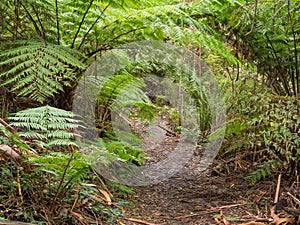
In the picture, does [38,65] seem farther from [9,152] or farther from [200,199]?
[200,199]

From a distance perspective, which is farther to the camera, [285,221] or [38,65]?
[38,65]

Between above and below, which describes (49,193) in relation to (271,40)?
below

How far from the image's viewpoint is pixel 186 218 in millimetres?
1517

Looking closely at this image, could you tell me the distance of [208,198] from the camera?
1.77 meters

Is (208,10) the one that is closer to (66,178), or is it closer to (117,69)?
(117,69)

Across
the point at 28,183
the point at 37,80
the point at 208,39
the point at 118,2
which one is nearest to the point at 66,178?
the point at 28,183

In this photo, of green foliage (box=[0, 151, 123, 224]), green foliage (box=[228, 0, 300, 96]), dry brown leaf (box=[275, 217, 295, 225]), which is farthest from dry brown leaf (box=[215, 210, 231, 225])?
green foliage (box=[228, 0, 300, 96])

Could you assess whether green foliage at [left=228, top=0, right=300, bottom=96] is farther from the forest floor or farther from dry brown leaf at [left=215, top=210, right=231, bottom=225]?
dry brown leaf at [left=215, top=210, right=231, bottom=225]

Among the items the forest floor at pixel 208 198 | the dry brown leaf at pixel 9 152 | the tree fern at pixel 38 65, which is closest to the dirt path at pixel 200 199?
the forest floor at pixel 208 198

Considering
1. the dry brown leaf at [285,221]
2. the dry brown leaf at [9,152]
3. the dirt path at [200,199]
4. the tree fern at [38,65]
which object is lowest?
the dirt path at [200,199]

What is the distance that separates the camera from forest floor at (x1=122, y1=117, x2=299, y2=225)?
1496 millimetres

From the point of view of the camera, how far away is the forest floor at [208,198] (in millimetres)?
1496

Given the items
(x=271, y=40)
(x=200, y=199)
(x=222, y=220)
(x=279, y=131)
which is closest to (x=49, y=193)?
(x=222, y=220)

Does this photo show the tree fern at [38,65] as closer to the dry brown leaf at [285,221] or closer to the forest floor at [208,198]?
the forest floor at [208,198]
